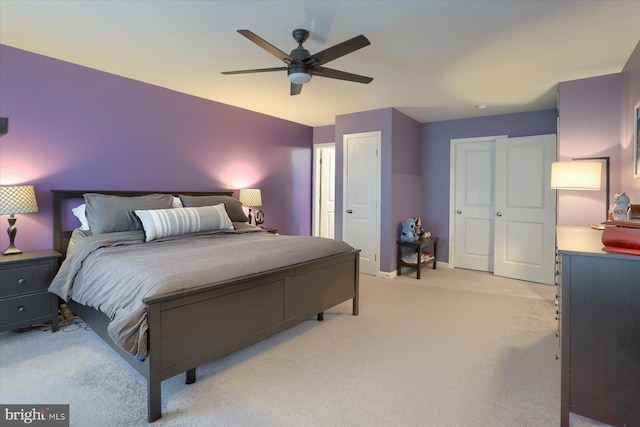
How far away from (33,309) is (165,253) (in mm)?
1262

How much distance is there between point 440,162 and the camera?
531cm

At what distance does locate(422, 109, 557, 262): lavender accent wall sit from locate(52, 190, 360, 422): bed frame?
9.23 ft

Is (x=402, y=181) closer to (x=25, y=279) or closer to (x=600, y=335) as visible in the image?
(x=600, y=335)

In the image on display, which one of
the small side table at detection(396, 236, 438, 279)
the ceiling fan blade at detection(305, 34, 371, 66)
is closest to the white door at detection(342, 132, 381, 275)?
the small side table at detection(396, 236, 438, 279)

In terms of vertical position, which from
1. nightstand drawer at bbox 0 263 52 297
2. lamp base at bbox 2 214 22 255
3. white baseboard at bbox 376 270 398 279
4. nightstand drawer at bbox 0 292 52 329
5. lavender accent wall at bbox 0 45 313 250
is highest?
lavender accent wall at bbox 0 45 313 250

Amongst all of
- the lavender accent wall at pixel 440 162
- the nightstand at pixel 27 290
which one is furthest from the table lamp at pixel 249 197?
the lavender accent wall at pixel 440 162

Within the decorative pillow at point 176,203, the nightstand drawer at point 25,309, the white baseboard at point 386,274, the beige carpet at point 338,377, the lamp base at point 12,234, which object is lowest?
the beige carpet at point 338,377

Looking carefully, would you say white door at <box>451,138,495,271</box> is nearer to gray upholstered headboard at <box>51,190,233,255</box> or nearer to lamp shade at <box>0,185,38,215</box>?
gray upholstered headboard at <box>51,190,233,255</box>

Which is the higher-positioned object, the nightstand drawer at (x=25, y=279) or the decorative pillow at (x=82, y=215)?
the decorative pillow at (x=82, y=215)

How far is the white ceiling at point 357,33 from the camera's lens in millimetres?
2152

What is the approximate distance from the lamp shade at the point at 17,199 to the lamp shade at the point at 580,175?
449 cm

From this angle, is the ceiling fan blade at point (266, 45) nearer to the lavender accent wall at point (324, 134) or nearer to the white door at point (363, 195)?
the white door at point (363, 195)

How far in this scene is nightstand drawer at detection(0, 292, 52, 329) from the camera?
2500 mm

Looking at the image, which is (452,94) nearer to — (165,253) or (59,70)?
(165,253)
